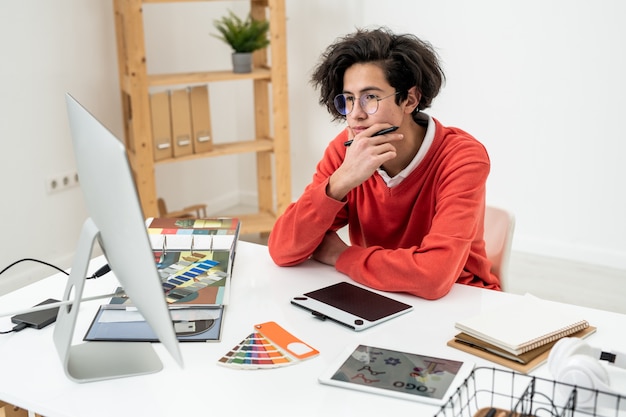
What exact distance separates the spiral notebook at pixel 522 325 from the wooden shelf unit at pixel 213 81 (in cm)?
233

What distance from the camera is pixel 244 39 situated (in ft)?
12.1

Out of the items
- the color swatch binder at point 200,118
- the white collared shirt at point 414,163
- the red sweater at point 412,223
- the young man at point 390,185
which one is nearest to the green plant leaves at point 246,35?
the color swatch binder at point 200,118

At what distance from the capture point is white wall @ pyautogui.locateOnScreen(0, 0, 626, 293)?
330cm

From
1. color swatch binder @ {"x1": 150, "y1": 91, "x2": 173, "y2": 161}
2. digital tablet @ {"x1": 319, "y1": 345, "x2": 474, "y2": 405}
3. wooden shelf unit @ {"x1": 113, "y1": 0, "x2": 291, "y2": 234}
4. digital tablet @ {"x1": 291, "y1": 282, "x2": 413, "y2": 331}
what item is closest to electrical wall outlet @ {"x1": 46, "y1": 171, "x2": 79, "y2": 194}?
wooden shelf unit @ {"x1": 113, "y1": 0, "x2": 291, "y2": 234}

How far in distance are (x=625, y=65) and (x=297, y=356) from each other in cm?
267

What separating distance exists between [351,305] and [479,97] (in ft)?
8.02

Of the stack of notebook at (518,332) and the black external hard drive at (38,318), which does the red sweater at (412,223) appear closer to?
the stack of notebook at (518,332)

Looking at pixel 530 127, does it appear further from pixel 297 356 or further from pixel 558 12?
pixel 297 356

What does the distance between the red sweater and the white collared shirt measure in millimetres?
12

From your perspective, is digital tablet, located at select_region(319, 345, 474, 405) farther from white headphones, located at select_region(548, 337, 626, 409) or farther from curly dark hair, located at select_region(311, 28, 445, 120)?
curly dark hair, located at select_region(311, 28, 445, 120)

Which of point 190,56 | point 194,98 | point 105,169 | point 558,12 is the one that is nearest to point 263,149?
point 194,98

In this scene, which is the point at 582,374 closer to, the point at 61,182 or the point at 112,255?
the point at 112,255

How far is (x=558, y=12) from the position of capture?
348 centimetres

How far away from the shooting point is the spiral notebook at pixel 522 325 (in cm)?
137
